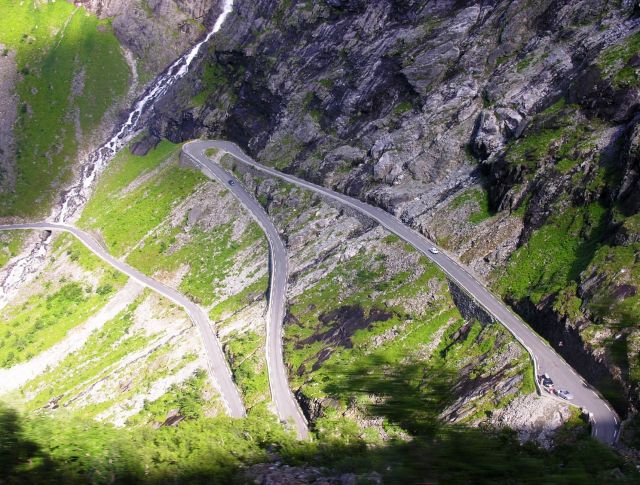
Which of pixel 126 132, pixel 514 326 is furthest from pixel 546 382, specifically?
pixel 126 132

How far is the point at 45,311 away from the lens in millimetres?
76375

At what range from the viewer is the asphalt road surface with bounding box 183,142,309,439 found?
1928 inches

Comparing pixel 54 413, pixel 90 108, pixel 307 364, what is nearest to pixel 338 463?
pixel 54 413

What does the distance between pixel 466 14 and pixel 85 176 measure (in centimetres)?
8687

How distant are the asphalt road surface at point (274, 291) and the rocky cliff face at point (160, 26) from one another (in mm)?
43876

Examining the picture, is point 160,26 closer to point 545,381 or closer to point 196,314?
point 196,314

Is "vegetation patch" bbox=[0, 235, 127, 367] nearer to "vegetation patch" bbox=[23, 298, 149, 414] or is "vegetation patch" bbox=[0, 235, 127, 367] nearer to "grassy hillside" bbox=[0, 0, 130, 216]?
"vegetation patch" bbox=[23, 298, 149, 414]

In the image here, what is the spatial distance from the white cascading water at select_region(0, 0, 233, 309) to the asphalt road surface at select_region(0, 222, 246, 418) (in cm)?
628

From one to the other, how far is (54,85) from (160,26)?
107 ft

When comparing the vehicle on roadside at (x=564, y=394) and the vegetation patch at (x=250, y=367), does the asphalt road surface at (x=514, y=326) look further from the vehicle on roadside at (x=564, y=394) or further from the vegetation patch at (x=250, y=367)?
the vegetation patch at (x=250, y=367)

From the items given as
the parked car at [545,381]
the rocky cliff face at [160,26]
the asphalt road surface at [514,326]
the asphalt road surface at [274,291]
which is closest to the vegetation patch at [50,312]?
the asphalt road surface at [274,291]

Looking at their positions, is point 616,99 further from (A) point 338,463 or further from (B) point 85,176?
(B) point 85,176

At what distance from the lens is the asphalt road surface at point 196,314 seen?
52.4 meters

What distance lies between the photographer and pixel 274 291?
65.3 m
